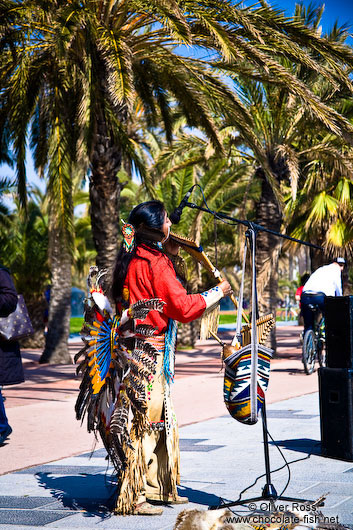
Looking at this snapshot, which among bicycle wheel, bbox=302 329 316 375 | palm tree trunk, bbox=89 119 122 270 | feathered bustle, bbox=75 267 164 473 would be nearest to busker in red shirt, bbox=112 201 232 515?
feathered bustle, bbox=75 267 164 473

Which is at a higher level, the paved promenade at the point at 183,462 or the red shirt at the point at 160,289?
the red shirt at the point at 160,289

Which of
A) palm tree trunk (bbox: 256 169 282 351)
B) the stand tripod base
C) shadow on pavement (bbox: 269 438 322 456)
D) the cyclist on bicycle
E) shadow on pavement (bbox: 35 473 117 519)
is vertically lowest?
shadow on pavement (bbox: 35 473 117 519)

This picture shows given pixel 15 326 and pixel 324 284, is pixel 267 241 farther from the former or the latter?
pixel 15 326

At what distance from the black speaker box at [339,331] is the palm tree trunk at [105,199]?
5.91 meters

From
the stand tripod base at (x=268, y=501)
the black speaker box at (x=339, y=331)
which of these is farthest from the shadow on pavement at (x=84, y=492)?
the black speaker box at (x=339, y=331)

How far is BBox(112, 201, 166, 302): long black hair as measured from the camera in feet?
15.2

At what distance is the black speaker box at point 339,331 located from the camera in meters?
5.94

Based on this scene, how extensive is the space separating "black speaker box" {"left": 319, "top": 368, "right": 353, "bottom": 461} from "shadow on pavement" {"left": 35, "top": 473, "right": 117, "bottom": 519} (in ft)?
5.94

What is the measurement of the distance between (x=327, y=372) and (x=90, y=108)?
20.0ft

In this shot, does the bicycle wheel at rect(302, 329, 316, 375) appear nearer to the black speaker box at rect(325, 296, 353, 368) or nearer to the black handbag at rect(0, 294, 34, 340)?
the black speaker box at rect(325, 296, 353, 368)

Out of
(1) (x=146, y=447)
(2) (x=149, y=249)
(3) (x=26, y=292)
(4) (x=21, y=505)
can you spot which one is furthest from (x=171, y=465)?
(3) (x=26, y=292)

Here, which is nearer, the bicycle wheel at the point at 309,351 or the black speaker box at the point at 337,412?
the black speaker box at the point at 337,412

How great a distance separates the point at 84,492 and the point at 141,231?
6.10 ft

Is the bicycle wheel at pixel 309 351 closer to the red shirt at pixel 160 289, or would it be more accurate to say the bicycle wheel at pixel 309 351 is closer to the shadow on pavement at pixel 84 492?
the shadow on pavement at pixel 84 492
